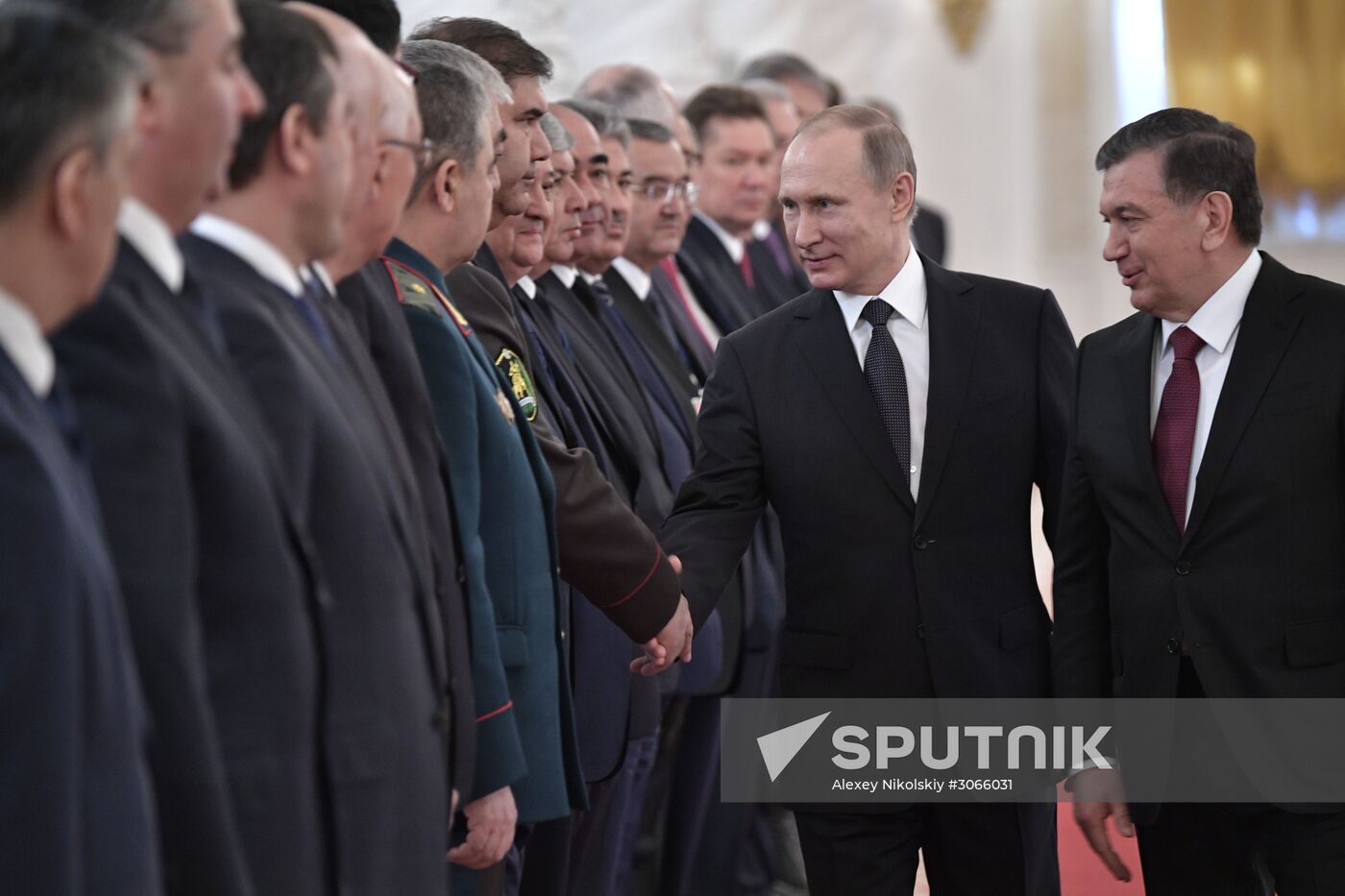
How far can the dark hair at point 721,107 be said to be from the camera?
6172mm

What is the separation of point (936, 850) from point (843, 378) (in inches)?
→ 35.3

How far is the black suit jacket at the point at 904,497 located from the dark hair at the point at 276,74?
151 centimetres

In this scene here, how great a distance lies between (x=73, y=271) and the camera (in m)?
1.47

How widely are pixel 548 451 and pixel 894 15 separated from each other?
9.76 m

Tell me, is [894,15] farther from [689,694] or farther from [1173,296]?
[1173,296]

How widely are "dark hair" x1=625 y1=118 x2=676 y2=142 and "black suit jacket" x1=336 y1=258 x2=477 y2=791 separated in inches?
106

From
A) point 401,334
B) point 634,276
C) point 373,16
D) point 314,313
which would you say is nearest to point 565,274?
point 634,276

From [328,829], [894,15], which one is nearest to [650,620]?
[328,829]

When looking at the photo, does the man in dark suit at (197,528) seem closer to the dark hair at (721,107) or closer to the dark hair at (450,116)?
the dark hair at (450,116)

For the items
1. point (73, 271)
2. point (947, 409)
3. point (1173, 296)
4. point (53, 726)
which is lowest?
point (947, 409)

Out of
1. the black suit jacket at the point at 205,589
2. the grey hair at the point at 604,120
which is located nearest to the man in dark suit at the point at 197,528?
the black suit jacket at the point at 205,589

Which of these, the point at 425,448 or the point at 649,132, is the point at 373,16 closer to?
the point at 425,448

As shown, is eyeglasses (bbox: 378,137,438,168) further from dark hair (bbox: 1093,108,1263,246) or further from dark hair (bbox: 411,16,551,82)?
dark hair (bbox: 1093,108,1263,246)

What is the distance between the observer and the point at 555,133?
12.4 feet
